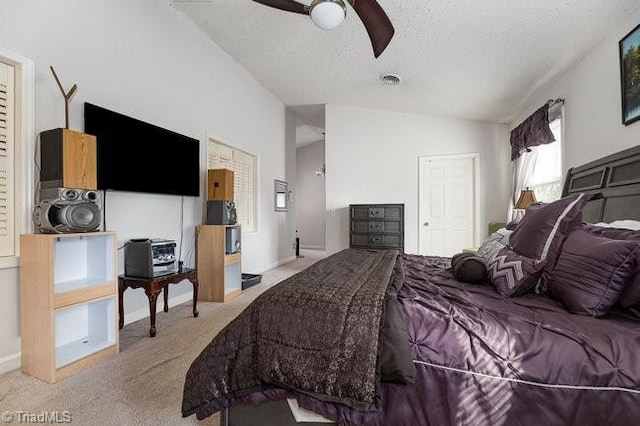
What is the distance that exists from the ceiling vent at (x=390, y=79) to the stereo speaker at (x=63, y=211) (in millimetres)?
3401

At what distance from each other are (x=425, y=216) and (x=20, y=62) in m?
5.05

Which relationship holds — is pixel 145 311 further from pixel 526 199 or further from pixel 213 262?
pixel 526 199

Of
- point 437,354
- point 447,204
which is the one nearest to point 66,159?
point 437,354

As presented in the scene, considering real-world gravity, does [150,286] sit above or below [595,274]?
below

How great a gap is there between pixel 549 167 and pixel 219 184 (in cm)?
392

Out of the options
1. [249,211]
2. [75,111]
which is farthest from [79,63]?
[249,211]

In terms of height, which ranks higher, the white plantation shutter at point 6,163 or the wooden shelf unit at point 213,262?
the white plantation shutter at point 6,163

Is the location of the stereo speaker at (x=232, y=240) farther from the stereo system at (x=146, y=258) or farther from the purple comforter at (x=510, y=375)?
the purple comforter at (x=510, y=375)

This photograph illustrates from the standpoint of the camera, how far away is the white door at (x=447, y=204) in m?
5.08

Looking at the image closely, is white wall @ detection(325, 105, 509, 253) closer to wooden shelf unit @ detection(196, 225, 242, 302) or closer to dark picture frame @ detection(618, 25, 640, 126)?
wooden shelf unit @ detection(196, 225, 242, 302)

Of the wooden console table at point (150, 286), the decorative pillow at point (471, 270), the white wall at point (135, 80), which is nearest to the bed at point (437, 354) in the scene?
the decorative pillow at point (471, 270)

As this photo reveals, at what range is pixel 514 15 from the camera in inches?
94.8

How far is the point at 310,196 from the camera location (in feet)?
28.9

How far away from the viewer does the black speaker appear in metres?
3.55
